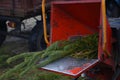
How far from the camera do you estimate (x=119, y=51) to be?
150 inches

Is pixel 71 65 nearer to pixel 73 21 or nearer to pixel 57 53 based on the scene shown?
pixel 57 53

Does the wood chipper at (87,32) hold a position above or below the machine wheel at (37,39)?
above

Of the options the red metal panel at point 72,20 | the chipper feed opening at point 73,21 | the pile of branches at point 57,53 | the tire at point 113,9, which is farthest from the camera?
the tire at point 113,9

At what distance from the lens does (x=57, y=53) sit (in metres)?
3.80

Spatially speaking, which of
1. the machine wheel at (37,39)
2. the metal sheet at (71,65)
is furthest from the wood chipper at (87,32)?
the machine wheel at (37,39)

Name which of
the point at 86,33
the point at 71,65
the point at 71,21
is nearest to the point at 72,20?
the point at 71,21

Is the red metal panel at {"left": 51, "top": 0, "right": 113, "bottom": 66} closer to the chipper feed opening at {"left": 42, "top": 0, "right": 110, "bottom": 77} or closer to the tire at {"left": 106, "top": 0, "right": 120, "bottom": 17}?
the chipper feed opening at {"left": 42, "top": 0, "right": 110, "bottom": 77}

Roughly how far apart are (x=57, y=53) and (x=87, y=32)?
1.85ft

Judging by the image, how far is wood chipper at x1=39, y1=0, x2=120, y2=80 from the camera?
3.49 metres

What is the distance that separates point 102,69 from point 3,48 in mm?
4136

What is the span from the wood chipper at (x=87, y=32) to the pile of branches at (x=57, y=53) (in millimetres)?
69

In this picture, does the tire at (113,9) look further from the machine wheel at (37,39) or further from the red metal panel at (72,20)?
the machine wheel at (37,39)

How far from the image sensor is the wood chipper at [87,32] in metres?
3.49

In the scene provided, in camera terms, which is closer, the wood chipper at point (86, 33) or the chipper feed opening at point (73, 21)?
the wood chipper at point (86, 33)
